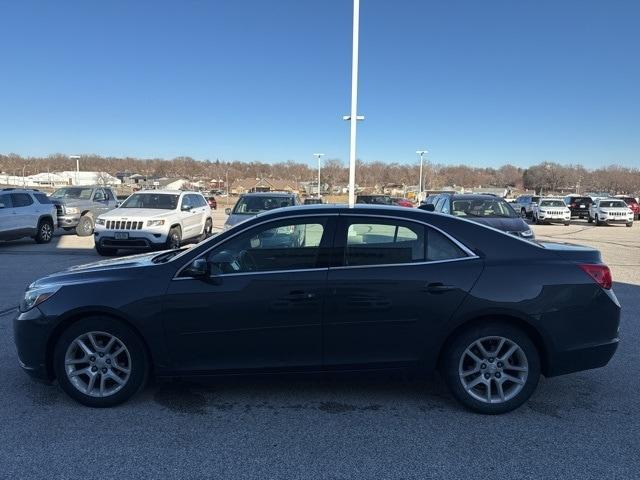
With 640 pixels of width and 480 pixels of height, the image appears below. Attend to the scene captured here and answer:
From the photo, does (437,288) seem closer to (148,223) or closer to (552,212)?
(148,223)

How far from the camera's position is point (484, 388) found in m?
3.85

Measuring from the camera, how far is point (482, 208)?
483 inches

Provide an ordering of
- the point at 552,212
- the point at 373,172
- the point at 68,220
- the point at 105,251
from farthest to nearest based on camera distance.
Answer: the point at 373,172 → the point at 552,212 → the point at 68,220 → the point at 105,251

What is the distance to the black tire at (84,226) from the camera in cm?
1803

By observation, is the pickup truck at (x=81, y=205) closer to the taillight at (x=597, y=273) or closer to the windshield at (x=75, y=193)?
the windshield at (x=75, y=193)

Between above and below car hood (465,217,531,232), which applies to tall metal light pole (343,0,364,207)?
above

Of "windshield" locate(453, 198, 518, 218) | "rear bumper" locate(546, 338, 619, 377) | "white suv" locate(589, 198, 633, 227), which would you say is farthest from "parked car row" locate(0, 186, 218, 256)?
"white suv" locate(589, 198, 633, 227)

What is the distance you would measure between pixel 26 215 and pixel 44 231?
0.95 metres

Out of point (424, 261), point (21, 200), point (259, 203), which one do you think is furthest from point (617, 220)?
point (424, 261)

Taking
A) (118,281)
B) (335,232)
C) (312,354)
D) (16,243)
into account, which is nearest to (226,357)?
(312,354)

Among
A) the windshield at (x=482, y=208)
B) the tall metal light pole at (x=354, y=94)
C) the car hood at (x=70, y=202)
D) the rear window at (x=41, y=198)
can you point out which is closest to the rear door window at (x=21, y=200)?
the rear window at (x=41, y=198)

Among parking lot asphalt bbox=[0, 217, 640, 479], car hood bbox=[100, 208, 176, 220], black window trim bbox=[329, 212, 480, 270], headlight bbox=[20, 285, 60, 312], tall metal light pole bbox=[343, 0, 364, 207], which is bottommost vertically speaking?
parking lot asphalt bbox=[0, 217, 640, 479]

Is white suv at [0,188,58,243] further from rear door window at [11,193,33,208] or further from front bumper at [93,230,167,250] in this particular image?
front bumper at [93,230,167,250]

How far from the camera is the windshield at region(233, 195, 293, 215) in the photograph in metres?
12.7
